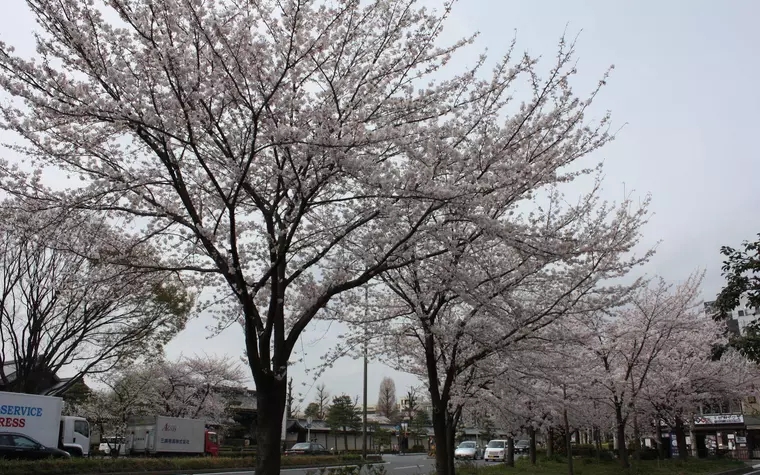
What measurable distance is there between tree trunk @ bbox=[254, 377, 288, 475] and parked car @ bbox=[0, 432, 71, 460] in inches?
510

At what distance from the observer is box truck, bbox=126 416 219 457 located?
983 inches

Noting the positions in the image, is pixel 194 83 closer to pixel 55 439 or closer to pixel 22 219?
pixel 22 219

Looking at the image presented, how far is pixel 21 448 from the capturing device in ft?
52.8

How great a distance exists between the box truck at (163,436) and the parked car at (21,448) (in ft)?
27.5

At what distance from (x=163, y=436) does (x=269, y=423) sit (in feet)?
69.6

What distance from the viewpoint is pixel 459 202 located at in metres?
7.02

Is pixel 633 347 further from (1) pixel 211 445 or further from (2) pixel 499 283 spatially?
(1) pixel 211 445

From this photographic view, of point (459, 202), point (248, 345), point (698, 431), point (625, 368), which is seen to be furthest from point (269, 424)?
point (698, 431)

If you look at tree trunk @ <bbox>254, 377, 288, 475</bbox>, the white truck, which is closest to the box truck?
the white truck

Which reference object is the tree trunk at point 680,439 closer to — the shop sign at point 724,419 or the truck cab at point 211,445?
the shop sign at point 724,419

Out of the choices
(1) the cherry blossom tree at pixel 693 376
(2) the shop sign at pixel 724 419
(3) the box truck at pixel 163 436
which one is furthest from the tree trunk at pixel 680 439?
(3) the box truck at pixel 163 436

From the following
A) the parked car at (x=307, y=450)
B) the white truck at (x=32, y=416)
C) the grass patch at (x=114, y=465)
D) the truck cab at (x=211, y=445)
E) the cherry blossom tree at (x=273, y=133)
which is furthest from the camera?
the parked car at (x=307, y=450)

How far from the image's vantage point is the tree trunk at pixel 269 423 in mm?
6781

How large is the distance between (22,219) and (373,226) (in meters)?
4.67
